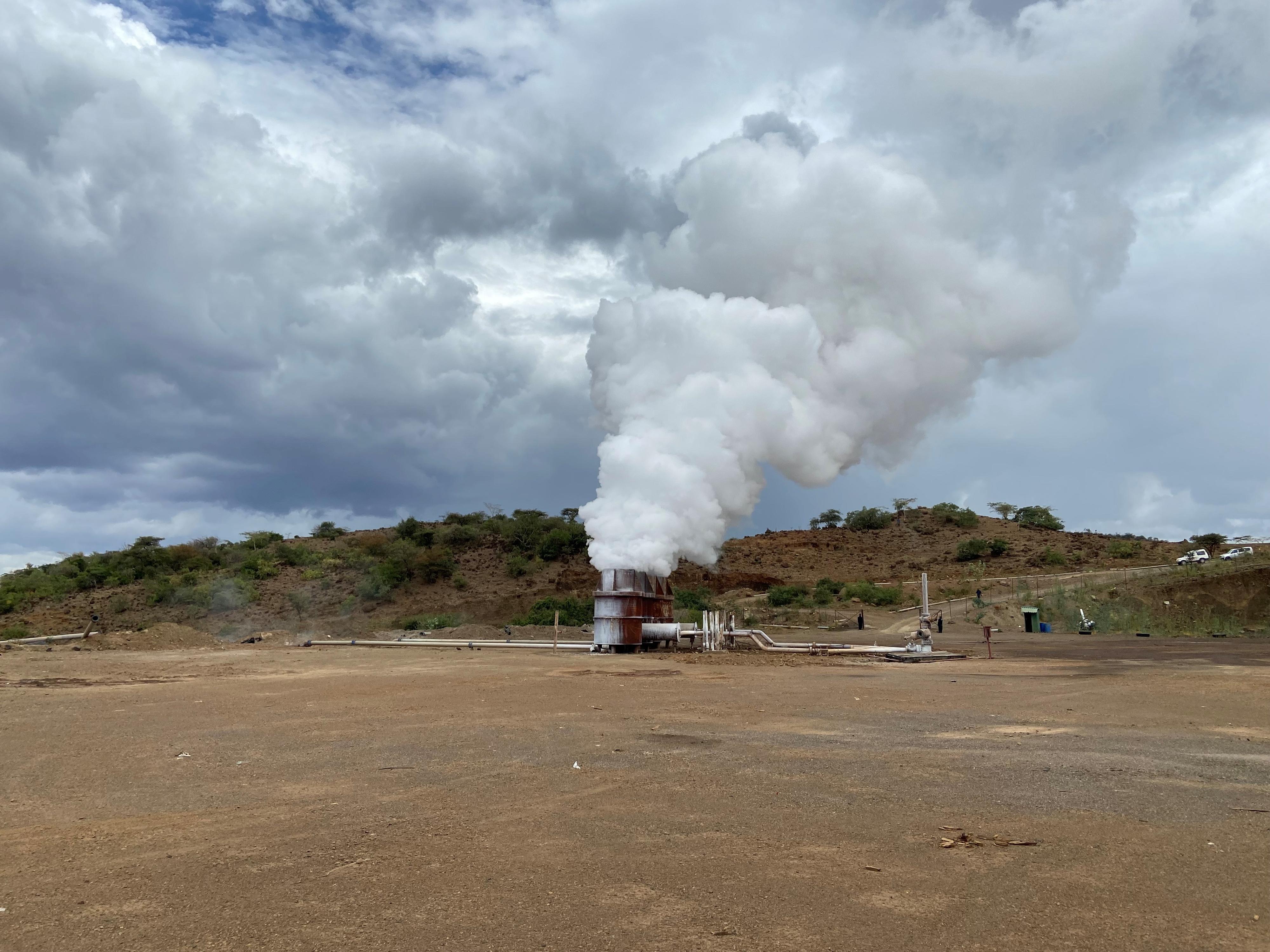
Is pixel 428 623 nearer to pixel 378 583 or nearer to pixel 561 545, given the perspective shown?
pixel 378 583

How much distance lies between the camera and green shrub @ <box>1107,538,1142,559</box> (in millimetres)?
70938

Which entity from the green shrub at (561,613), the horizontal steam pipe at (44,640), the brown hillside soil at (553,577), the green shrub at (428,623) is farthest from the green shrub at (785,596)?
the horizontal steam pipe at (44,640)

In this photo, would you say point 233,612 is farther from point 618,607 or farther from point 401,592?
point 618,607

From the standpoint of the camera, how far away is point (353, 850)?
627 cm

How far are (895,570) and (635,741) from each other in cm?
6693

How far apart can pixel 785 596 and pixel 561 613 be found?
57.5 feet

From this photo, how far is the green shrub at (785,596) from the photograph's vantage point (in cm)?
5453

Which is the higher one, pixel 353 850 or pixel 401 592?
pixel 401 592

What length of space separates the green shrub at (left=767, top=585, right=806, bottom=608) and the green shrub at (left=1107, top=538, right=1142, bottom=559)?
96.6ft

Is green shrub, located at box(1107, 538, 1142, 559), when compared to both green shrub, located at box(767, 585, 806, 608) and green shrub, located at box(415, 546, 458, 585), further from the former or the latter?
green shrub, located at box(415, 546, 458, 585)

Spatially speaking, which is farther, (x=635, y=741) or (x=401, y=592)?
(x=401, y=592)

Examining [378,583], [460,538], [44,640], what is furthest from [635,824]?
[460,538]

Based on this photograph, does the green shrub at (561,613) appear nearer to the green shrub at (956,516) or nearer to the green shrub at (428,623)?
the green shrub at (428,623)

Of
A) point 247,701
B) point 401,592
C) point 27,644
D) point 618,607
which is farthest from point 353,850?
point 401,592
